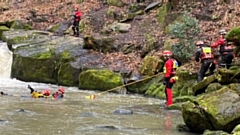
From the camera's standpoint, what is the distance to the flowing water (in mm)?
8828

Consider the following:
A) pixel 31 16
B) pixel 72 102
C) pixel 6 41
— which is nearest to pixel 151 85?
pixel 72 102

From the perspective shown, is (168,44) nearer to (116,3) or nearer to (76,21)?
(76,21)

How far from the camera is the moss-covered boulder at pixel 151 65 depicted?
16.6 meters

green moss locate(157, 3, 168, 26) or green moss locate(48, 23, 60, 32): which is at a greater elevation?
green moss locate(157, 3, 168, 26)

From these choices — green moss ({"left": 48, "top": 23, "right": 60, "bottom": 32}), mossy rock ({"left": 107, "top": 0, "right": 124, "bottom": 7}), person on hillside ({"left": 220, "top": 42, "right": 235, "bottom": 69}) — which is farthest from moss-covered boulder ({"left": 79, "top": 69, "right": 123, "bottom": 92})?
mossy rock ({"left": 107, "top": 0, "right": 124, "bottom": 7})

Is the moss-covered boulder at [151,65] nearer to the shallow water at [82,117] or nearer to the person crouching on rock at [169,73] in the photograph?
the shallow water at [82,117]

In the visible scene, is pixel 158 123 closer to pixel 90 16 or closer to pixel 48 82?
pixel 48 82

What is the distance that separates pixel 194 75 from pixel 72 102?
14.1ft

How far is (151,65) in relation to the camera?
55.2 ft

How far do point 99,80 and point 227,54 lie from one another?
5128mm

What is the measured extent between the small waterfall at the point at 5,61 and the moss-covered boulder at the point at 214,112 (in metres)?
13.5

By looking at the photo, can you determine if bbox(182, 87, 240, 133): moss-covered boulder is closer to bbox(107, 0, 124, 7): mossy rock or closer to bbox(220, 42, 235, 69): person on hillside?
bbox(220, 42, 235, 69): person on hillside

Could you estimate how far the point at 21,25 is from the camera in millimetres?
26172

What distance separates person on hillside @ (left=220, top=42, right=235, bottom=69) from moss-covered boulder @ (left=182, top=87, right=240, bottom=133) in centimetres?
494
